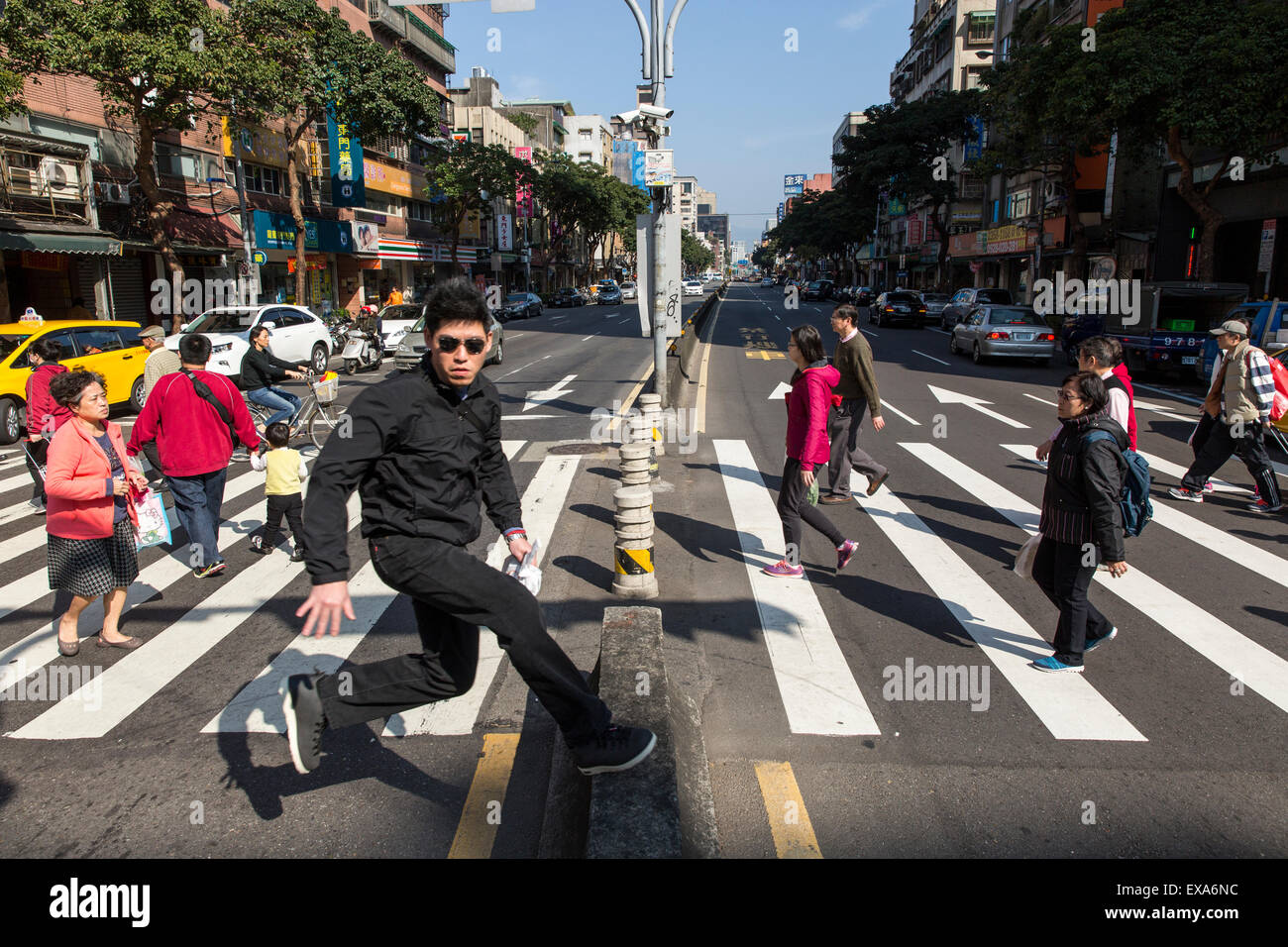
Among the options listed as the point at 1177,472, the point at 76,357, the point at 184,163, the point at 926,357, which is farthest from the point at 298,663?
the point at 184,163

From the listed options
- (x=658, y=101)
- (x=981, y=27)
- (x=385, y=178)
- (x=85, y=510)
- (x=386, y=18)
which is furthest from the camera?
(x=981, y=27)

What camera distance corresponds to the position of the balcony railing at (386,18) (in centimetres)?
4697

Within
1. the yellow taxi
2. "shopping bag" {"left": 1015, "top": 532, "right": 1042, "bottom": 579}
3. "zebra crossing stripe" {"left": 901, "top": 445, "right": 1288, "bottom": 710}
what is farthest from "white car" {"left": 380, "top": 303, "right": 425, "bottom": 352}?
"shopping bag" {"left": 1015, "top": 532, "right": 1042, "bottom": 579}

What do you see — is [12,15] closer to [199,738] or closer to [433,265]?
[199,738]

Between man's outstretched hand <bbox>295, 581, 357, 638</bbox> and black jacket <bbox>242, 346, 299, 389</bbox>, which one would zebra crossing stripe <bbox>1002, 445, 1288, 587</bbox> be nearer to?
man's outstretched hand <bbox>295, 581, 357, 638</bbox>

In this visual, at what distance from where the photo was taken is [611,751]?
3369mm

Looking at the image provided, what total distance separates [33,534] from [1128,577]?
9444 mm

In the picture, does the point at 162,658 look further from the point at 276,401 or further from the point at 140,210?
the point at 140,210

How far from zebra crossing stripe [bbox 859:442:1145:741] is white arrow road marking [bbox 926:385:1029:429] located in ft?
21.6

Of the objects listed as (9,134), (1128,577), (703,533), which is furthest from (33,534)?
(9,134)

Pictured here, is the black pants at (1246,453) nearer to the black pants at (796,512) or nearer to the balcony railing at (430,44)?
the black pants at (796,512)

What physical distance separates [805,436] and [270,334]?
15054mm
